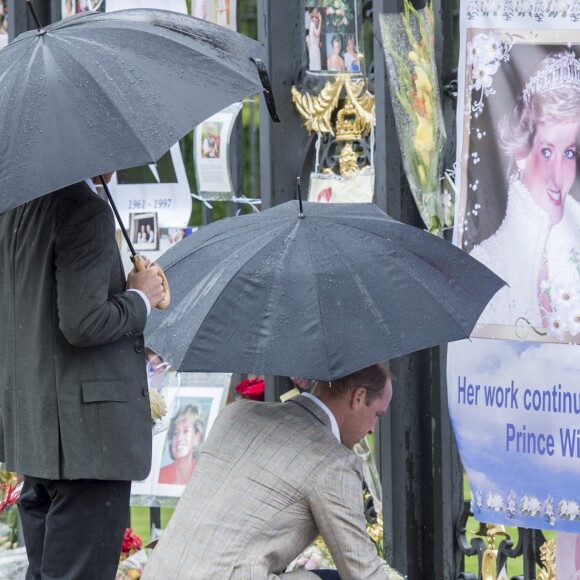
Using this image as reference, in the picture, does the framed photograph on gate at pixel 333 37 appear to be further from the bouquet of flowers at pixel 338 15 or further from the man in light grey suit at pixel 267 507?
the man in light grey suit at pixel 267 507

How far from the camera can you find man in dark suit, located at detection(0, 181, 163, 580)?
3271 millimetres

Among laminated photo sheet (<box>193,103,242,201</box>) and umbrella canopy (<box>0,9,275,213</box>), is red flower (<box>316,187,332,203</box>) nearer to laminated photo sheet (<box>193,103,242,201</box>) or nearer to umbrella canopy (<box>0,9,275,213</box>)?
laminated photo sheet (<box>193,103,242,201</box>)

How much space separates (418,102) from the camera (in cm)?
438

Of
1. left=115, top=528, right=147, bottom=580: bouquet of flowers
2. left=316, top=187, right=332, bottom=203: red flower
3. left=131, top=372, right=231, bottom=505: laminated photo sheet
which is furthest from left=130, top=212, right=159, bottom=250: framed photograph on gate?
left=115, top=528, right=147, bottom=580: bouquet of flowers

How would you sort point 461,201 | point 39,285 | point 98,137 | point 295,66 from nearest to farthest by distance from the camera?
1. point 98,137
2. point 39,285
3. point 461,201
4. point 295,66

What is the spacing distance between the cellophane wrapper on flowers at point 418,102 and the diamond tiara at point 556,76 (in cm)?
48

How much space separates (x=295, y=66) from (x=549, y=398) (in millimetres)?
1902

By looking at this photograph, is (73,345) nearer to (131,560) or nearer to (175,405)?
(131,560)

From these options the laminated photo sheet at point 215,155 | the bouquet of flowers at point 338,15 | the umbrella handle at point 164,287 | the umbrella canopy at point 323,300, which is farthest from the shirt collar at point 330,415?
the laminated photo sheet at point 215,155

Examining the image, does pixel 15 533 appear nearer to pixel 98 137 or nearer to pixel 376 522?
pixel 376 522

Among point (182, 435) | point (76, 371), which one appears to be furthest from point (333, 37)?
point (76, 371)

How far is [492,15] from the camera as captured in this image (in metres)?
4.02

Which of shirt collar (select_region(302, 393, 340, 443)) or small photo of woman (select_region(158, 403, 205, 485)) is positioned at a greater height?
shirt collar (select_region(302, 393, 340, 443))

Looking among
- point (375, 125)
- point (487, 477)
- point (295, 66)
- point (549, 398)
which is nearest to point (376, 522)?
point (487, 477)
